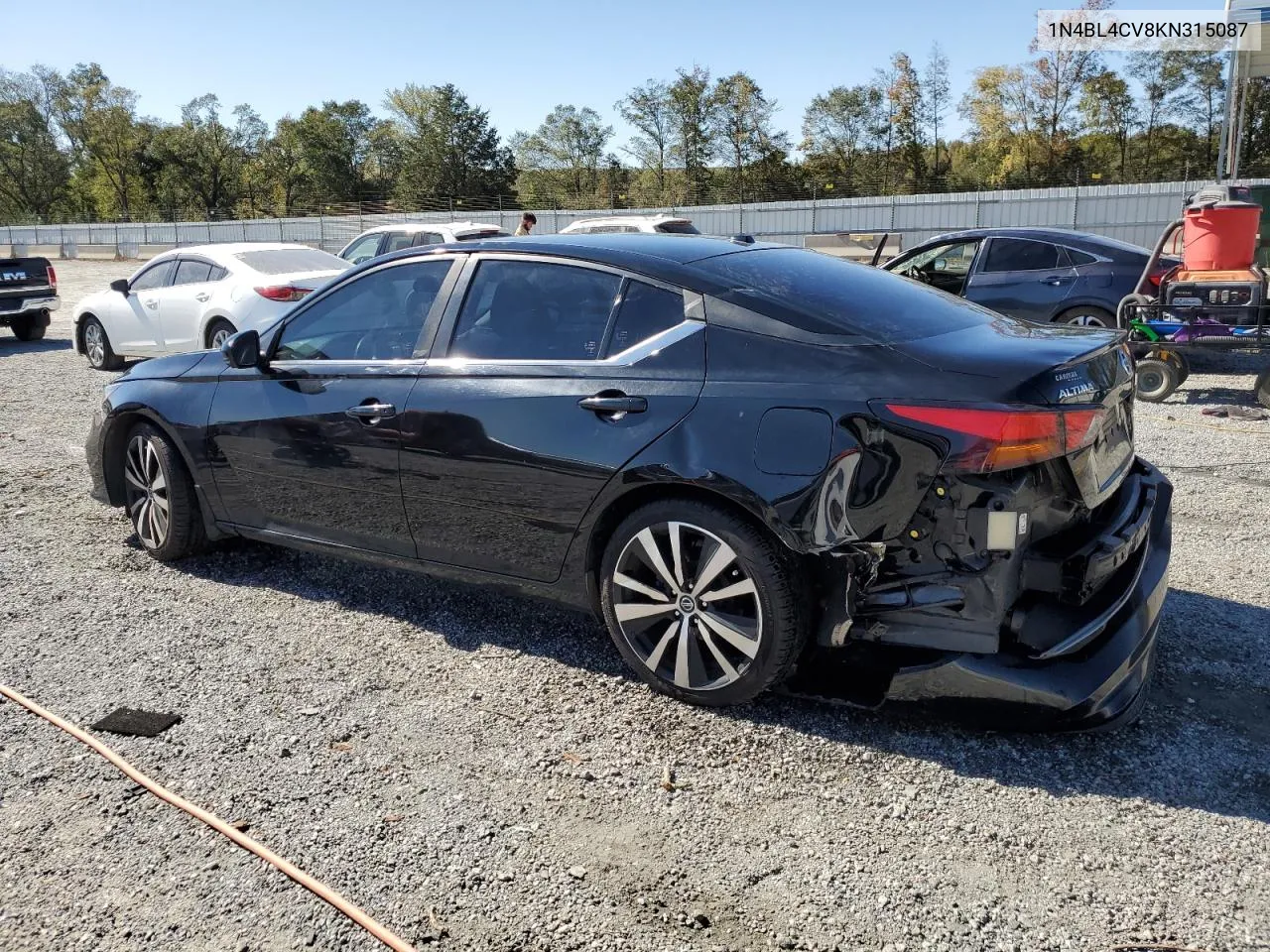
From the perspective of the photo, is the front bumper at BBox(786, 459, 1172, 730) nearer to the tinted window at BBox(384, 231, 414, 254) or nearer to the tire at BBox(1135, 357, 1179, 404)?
the tire at BBox(1135, 357, 1179, 404)

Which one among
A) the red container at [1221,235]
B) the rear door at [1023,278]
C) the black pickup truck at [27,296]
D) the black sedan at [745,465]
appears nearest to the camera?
the black sedan at [745,465]

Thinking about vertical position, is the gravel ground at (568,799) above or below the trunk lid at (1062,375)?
below

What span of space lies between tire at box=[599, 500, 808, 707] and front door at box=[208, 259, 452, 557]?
3.62 ft

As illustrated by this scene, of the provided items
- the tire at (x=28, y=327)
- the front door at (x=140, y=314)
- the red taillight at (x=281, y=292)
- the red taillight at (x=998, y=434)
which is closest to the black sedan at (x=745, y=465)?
the red taillight at (x=998, y=434)

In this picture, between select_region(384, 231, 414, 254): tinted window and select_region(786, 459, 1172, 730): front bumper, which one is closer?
select_region(786, 459, 1172, 730): front bumper

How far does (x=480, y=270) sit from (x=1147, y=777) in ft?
9.71

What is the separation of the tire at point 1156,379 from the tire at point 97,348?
11.7 meters

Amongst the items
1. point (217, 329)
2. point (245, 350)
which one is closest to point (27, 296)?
point (217, 329)

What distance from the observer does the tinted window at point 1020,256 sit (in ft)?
35.1

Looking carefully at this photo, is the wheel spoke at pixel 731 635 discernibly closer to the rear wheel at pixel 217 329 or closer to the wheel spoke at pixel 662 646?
the wheel spoke at pixel 662 646

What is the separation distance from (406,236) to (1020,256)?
9.15 m

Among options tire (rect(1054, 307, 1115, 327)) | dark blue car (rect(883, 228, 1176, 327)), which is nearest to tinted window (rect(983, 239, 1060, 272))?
dark blue car (rect(883, 228, 1176, 327))

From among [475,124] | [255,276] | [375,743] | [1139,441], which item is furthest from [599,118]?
[375,743]

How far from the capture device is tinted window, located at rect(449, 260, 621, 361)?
381 centimetres
